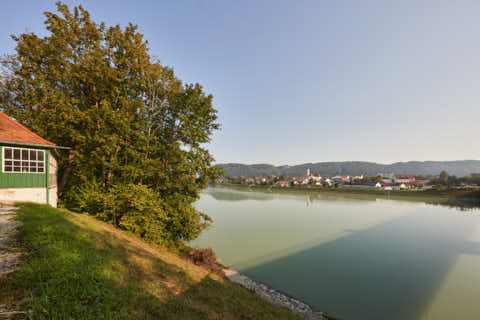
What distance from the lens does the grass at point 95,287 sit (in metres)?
2.81

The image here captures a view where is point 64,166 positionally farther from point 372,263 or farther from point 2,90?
point 372,263

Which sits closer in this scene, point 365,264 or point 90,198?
point 90,198

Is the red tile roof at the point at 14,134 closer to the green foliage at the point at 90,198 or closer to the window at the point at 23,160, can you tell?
the window at the point at 23,160

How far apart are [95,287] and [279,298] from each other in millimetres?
9755

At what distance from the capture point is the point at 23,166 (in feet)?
34.9

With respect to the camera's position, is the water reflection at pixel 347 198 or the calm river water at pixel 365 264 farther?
the water reflection at pixel 347 198

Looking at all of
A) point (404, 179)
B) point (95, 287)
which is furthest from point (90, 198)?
point (404, 179)

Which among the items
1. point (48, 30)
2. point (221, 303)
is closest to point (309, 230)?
point (221, 303)

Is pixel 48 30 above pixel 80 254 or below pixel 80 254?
above

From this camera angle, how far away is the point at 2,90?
1380 centimetres

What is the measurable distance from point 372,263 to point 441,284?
160 inches

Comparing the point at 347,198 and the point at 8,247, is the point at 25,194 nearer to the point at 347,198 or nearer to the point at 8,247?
the point at 8,247

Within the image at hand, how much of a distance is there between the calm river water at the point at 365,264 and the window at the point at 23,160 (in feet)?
46.1

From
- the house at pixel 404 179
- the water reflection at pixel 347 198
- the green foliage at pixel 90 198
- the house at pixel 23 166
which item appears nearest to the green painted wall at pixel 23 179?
the house at pixel 23 166
